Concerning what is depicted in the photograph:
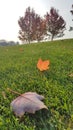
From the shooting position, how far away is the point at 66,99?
9.84 ft

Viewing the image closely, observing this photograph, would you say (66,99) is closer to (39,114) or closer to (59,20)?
(39,114)

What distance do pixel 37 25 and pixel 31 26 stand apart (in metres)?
1.04

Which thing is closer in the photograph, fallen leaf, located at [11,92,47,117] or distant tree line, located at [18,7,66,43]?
fallen leaf, located at [11,92,47,117]

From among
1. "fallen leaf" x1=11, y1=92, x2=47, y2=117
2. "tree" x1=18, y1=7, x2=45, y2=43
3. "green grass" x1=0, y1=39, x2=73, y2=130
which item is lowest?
"tree" x1=18, y1=7, x2=45, y2=43

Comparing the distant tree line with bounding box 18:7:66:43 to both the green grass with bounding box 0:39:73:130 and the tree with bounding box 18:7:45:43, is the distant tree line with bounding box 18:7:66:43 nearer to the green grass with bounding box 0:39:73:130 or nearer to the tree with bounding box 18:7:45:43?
the tree with bounding box 18:7:45:43

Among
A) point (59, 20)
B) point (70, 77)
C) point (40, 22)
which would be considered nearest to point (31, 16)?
point (40, 22)

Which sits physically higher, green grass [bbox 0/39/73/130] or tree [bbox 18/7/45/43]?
green grass [bbox 0/39/73/130]

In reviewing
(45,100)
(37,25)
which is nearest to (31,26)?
(37,25)

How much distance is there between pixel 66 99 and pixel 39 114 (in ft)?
1.81

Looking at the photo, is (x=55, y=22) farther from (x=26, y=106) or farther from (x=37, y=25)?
(x=26, y=106)

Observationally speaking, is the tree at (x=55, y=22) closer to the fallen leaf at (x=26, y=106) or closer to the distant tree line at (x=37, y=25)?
the distant tree line at (x=37, y=25)

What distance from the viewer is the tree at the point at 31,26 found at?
46.7 meters

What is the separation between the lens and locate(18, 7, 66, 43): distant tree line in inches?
1722

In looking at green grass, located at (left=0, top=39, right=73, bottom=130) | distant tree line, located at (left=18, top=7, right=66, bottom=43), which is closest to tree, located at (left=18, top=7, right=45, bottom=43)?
distant tree line, located at (left=18, top=7, right=66, bottom=43)
